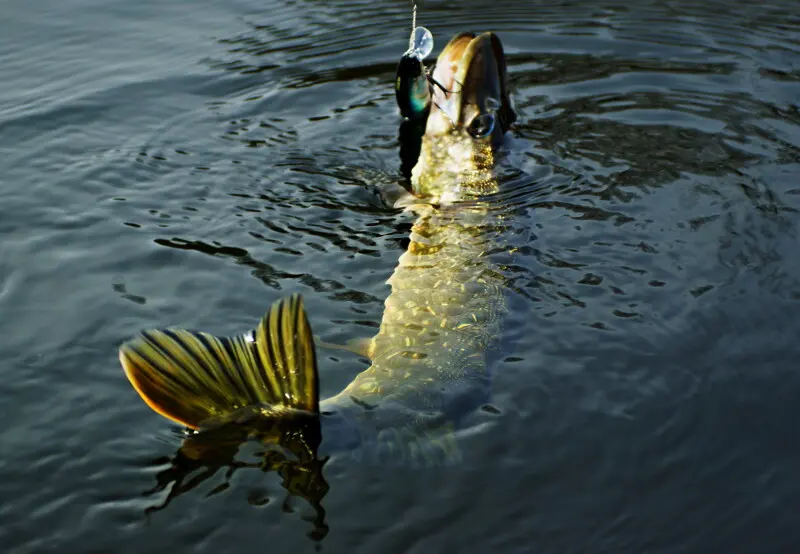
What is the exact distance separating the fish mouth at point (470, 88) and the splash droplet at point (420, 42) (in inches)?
5.3

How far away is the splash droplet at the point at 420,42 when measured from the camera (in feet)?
17.9

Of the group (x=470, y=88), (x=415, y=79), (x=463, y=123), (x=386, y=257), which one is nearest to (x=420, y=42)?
(x=415, y=79)

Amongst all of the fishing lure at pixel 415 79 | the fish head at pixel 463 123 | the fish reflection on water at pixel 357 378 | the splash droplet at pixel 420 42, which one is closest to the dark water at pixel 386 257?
the fish reflection on water at pixel 357 378

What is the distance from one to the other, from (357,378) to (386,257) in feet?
3.93

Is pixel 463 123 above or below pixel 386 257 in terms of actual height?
above

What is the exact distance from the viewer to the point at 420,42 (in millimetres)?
5527

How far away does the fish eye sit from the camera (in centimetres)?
546

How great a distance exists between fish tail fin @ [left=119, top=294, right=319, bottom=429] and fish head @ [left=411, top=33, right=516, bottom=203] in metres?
2.40

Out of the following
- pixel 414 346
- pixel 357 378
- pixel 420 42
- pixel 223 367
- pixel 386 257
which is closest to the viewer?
pixel 223 367

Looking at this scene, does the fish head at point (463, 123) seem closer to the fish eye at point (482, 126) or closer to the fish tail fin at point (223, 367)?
the fish eye at point (482, 126)

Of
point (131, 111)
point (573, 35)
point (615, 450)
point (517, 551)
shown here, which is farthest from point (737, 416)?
point (573, 35)

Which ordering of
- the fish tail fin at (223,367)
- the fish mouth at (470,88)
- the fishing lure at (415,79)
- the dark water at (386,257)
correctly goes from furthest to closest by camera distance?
the fishing lure at (415,79) < the fish mouth at (470,88) < the dark water at (386,257) < the fish tail fin at (223,367)

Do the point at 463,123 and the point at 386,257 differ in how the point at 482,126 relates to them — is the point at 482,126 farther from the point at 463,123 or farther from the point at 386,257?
the point at 386,257

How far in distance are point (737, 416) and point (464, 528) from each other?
1.26 meters
